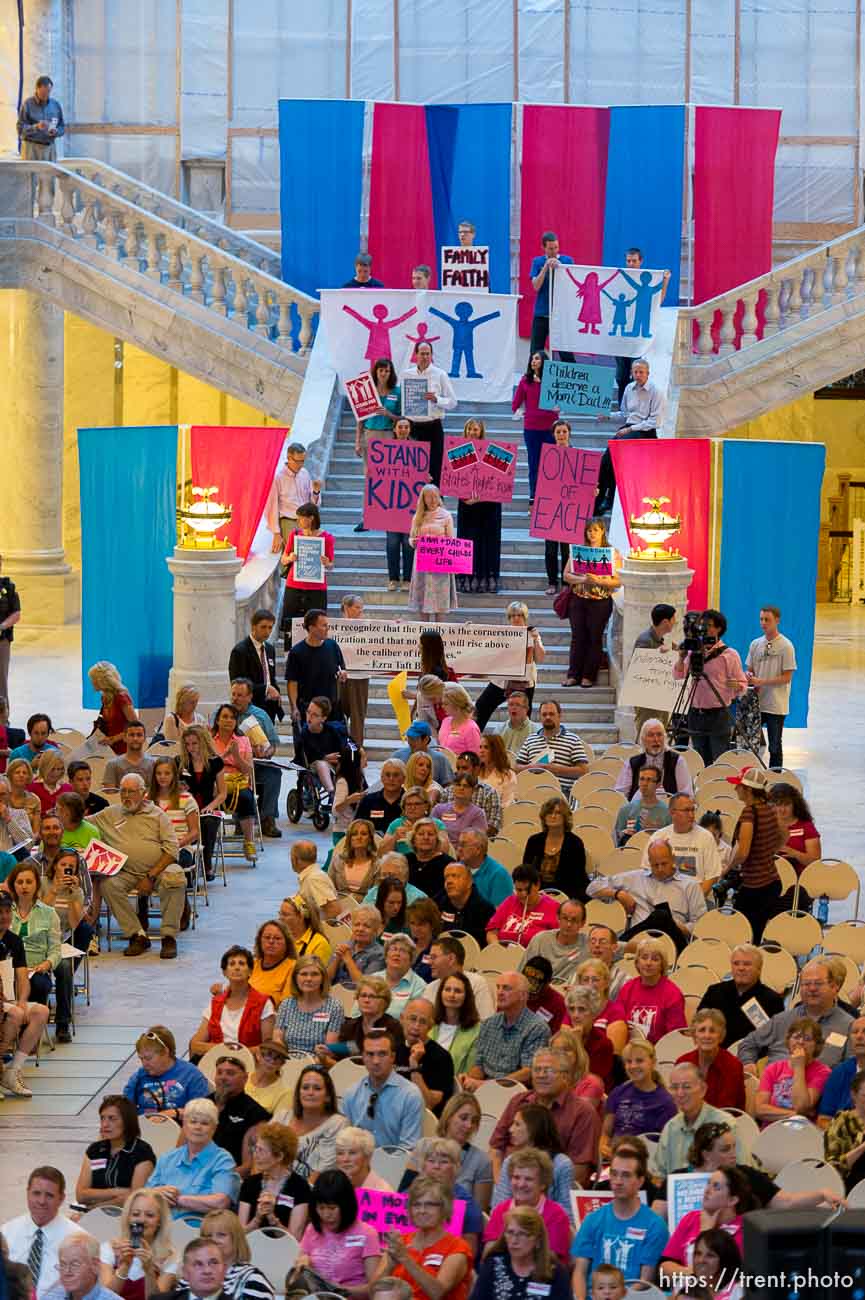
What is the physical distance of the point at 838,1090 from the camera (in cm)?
927

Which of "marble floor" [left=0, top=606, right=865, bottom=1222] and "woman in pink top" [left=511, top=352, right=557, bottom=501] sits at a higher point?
"woman in pink top" [left=511, top=352, right=557, bottom=501]

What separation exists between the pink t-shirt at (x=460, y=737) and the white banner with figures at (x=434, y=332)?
650cm

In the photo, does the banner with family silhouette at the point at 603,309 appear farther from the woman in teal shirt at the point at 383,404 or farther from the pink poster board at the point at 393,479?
the pink poster board at the point at 393,479

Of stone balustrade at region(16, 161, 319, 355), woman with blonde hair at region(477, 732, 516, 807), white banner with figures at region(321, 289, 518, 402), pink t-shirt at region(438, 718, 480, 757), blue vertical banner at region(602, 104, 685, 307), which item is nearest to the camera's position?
woman with blonde hair at region(477, 732, 516, 807)

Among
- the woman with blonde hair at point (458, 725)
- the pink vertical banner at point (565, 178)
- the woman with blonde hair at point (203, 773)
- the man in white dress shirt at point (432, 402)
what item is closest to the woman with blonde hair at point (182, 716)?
the woman with blonde hair at point (203, 773)

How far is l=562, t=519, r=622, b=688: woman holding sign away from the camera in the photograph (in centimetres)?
1866

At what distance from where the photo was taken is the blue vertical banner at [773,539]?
18406 mm

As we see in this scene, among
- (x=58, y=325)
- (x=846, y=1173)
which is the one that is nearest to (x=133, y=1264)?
(x=846, y=1173)

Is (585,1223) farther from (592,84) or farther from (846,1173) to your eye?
(592,84)

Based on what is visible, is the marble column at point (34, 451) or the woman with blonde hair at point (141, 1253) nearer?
the woman with blonde hair at point (141, 1253)

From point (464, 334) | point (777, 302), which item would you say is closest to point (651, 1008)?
point (464, 334)

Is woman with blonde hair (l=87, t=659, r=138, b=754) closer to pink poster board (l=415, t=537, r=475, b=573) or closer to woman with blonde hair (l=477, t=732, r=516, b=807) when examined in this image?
woman with blonde hair (l=477, t=732, r=516, b=807)

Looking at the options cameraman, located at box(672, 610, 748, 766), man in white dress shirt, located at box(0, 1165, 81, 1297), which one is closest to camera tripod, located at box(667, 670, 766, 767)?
cameraman, located at box(672, 610, 748, 766)

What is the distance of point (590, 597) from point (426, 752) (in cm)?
455
